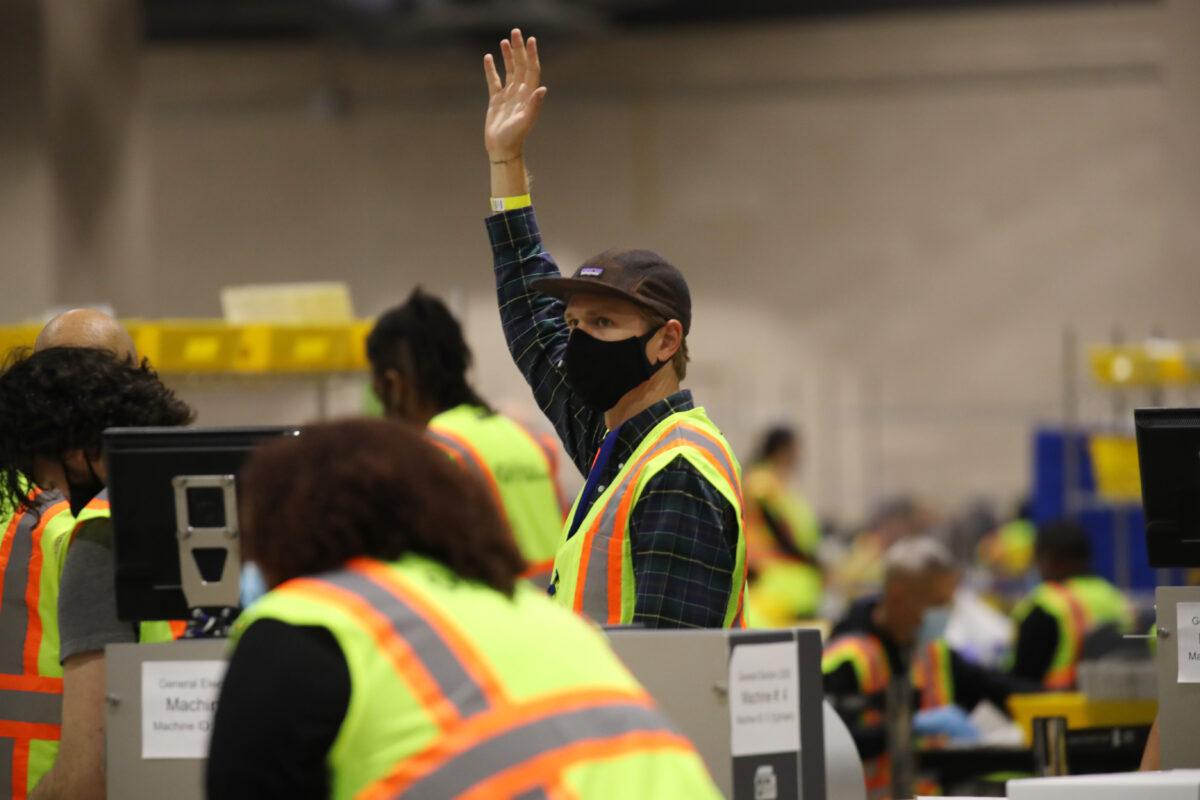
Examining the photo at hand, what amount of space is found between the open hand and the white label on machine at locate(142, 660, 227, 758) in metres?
1.12

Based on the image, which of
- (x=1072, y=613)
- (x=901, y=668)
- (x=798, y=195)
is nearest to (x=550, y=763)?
(x=901, y=668)

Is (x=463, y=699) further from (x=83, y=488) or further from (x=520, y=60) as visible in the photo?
(x=520, y=60)

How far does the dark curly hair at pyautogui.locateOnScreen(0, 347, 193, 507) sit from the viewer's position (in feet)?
8.11

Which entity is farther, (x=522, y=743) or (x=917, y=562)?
(x=917, y=562)

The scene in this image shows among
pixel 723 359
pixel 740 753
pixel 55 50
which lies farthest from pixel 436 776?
pixel 723 359

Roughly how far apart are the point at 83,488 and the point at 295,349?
2.45m

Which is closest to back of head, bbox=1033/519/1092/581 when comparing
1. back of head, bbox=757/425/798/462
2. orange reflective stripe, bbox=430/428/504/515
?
back of head, bbox=757/425/798/462

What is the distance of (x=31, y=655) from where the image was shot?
247 centimetres

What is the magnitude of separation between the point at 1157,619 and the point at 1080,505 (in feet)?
28.6

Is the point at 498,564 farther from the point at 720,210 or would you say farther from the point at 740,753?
the point at 720,210

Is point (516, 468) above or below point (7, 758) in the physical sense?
above

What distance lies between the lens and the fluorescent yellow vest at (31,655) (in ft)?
8.10

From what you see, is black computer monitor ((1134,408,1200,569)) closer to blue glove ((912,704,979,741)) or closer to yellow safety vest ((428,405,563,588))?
yellow safety vest ((428,405,563,588))

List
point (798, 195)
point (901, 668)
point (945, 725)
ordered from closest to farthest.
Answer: point (901, 668) < point (945, 725) < point (798, 195)
